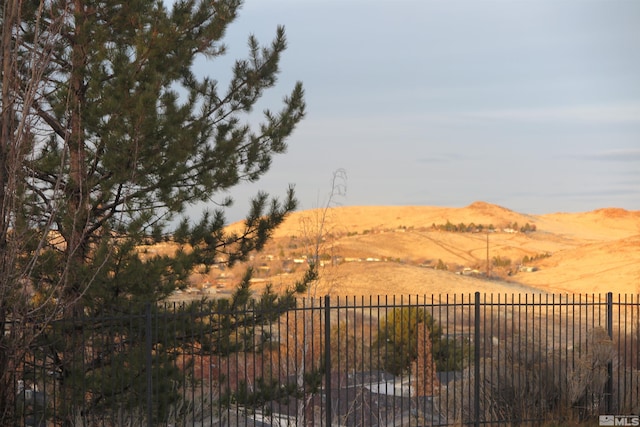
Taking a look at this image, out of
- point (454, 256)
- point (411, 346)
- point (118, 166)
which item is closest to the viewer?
point (118, 166)

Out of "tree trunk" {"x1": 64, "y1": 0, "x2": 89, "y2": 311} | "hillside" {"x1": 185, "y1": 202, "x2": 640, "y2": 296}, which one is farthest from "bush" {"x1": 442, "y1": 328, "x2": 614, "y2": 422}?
"hillside" {"x1": 185, "y1": 202, "x2": 640, "y2": 296}

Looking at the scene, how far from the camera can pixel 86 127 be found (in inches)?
536

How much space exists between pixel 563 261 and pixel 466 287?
86.7 ft

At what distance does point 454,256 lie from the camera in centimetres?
7350

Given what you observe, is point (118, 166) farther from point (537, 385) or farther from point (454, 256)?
point (454, 256)

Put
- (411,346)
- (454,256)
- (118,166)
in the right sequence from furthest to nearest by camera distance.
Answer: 1. (454,256)
2. (411,346)
3. (118,166)

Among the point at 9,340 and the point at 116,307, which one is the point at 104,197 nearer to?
the point at 116,307

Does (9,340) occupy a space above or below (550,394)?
above

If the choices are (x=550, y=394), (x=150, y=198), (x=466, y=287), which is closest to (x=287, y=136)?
(x=150, y=198)

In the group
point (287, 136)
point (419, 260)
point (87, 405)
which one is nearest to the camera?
point (87, 405)

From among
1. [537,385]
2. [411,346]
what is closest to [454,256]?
[411,346]

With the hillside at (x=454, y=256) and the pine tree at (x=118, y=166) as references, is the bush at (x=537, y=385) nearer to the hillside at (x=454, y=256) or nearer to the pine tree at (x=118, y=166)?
the pine tree at (x=118, y=166)

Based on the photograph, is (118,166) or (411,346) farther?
(411,346)

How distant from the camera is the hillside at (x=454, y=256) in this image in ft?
148
